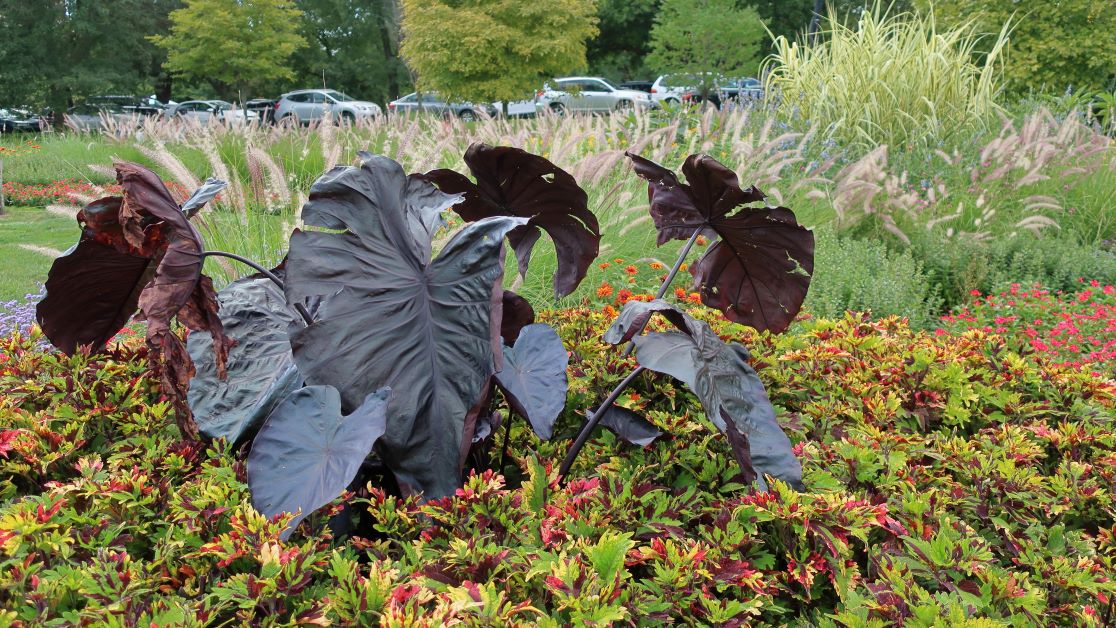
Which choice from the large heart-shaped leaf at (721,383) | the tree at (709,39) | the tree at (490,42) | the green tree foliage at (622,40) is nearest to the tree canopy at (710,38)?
the tree at (709,39)

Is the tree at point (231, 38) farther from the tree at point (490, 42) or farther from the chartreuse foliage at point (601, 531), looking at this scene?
the chartreuse foliage at point (601, 531)

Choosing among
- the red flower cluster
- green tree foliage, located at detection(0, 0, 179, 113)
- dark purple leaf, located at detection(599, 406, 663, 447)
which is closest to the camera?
dark purple leaf, located at detection(599, 406, 663, 447)

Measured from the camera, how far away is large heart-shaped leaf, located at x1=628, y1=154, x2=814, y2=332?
1567mm

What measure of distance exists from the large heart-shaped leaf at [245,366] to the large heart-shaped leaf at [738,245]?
2.80ft

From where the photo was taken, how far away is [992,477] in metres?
1.50

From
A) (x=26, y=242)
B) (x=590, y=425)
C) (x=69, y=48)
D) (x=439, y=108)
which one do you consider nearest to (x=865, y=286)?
(x=590, y=425)

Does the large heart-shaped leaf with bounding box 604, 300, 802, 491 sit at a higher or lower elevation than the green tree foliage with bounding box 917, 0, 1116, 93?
lower

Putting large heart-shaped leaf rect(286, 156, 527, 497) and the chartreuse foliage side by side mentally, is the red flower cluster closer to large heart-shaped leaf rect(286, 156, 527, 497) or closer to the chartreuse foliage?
the chartreuse foliage

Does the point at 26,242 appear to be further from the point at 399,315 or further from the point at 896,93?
the point at 896,93

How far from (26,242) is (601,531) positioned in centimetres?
825

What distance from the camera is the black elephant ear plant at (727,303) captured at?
1256mm

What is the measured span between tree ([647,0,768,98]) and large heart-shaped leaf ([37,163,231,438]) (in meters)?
12.5

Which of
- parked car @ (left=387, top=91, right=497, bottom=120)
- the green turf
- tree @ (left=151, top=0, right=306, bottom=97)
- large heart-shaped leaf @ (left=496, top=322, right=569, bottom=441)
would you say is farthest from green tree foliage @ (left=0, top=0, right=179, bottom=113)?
large heart-shaped leaf @ (left=496, top=322, right=569, bottom=441)

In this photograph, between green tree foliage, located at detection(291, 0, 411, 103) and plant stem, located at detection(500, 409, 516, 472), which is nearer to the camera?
plant stem, located at detection(500, 409, 516, 472)
